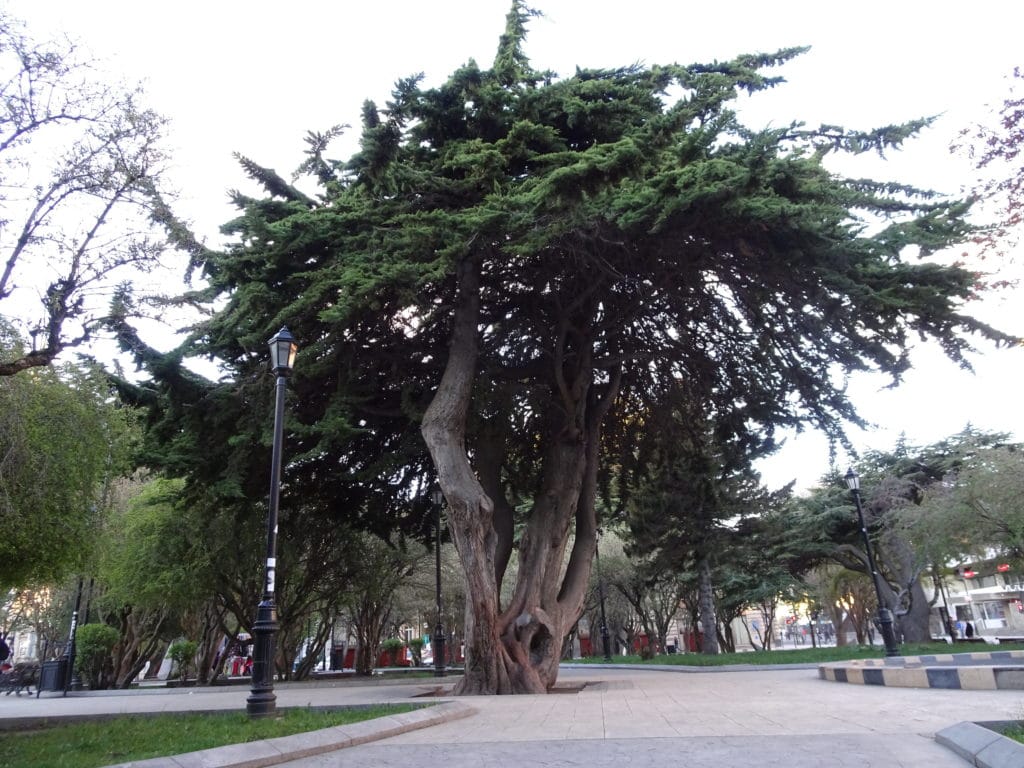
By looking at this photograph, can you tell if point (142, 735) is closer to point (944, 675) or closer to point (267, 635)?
point (267, 635)

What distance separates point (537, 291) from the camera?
45.1 feet

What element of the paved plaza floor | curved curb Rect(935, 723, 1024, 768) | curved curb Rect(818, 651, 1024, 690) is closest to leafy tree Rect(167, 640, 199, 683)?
the paved plaza floor

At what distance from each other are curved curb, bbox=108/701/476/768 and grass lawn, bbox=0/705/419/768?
44 centimetres

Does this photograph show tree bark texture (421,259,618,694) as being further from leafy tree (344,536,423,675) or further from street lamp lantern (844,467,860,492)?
leafy tree (344,536,423,675)

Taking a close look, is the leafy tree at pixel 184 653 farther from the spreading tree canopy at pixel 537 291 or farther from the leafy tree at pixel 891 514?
the leafy tree at pixel 891 514

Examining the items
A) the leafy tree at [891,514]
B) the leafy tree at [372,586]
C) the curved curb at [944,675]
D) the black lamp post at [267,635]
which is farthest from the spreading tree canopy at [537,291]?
the leafy tree at [891,514]

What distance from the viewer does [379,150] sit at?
36.4ft

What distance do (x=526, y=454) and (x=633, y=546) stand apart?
11955 mm

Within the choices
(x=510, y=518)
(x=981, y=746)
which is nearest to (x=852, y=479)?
(x=510, y=518)

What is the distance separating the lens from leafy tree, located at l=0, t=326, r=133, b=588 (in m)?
7.78

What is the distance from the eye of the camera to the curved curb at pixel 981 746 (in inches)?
156

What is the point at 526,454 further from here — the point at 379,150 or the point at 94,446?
the point at 94,446

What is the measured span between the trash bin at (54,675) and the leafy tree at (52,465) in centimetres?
1164

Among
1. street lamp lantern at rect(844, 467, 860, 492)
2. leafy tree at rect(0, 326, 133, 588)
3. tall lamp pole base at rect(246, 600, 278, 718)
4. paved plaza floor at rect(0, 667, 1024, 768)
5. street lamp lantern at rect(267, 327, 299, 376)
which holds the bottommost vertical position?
paved plaza floor at rect(0, 667, 1024, 768)
